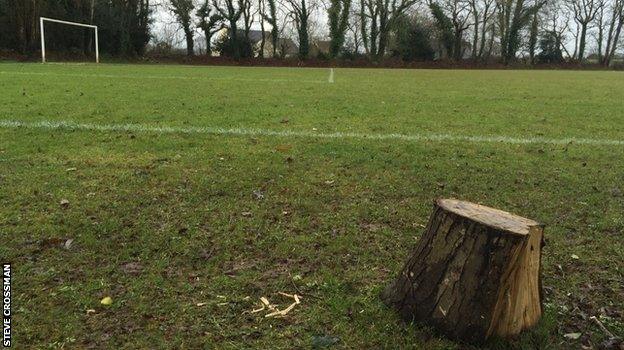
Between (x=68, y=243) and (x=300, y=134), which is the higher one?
(x=300, y=134)

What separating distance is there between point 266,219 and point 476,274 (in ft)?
6.16

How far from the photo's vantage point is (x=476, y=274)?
2391 millimetres

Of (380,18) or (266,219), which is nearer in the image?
(266,219)

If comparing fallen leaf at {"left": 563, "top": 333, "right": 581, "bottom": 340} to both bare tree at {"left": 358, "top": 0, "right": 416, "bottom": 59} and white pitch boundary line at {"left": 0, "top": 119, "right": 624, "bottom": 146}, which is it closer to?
white pitch boundary line at {"left": 0, "top": 119, "right": 624, "bottom": 146}

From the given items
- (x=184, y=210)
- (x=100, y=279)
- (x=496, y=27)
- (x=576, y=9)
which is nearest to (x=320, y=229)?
(x=184, y=210)

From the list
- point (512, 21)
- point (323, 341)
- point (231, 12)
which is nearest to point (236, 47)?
point (231, 12)

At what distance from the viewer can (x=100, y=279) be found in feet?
9.76

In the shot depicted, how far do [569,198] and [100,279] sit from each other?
12.0 ft

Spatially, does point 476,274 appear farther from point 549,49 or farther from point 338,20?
point 549,49

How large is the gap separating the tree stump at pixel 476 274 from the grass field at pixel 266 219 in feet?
0.35

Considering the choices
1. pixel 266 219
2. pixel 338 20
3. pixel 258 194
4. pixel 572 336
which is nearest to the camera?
pixel 572 336

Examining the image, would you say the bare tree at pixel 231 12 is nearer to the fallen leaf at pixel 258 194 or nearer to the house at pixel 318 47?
the house at pixel 318 47

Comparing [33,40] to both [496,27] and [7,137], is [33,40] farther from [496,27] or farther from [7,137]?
[496,27]

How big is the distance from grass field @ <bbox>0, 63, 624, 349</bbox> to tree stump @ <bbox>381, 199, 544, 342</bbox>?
106 mm
